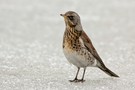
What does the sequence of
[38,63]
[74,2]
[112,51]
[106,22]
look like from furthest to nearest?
[74,2] < [106,22] < [112,51] < [38,63]

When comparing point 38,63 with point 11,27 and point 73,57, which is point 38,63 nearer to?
point 73,57

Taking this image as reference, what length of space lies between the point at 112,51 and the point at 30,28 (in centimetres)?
447

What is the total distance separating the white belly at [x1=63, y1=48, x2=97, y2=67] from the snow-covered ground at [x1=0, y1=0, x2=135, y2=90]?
1.14 ft

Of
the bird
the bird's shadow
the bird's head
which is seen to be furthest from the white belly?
the bird's head

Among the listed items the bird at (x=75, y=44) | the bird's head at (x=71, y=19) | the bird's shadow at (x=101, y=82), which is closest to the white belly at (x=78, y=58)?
the bird at (x=75, y=44)

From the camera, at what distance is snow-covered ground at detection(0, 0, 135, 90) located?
10523 mm

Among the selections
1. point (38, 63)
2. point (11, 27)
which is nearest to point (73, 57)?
point (38, 63)

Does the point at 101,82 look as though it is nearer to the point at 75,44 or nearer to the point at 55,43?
the point at 75,44

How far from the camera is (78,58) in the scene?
33.1 ft

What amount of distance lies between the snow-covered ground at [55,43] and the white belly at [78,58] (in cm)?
35

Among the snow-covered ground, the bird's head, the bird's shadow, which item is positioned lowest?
the bird's shadow

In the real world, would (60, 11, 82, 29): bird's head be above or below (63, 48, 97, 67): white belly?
above

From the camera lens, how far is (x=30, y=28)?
1817 centimetres

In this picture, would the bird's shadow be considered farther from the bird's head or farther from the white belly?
the bird's head
